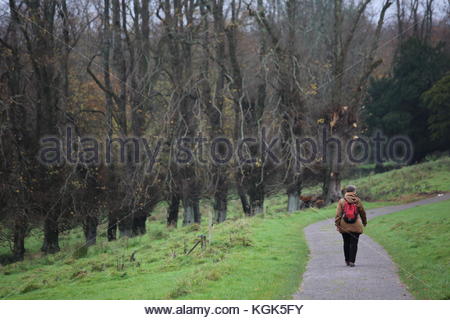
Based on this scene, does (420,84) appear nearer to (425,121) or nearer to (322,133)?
(425,121)

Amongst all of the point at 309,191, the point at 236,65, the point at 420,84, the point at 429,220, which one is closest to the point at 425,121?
the point at 420,84

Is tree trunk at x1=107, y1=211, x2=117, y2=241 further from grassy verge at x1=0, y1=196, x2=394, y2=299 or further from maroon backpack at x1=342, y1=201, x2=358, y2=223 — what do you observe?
maroon backpack at x1=342, y1=201, x2=358, y2=223

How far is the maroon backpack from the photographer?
12.1 m

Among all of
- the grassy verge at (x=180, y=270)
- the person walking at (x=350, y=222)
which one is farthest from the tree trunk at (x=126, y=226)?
the person walking at (x=350, y=222)

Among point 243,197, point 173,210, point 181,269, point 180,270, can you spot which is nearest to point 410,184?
point 243,197

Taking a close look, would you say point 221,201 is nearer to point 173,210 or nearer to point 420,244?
point 173,210

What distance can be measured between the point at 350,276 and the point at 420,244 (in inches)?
175

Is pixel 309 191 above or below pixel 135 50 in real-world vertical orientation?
below

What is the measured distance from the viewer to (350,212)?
39.9ft

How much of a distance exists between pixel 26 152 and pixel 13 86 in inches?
113

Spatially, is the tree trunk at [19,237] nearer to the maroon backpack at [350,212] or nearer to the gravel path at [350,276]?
the gravel path at [350,276]

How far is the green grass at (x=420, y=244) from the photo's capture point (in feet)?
33.3

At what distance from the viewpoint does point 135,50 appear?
28312mm

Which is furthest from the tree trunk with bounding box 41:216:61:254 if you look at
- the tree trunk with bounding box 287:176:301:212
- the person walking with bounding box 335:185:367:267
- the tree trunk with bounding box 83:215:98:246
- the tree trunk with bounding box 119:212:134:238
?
the person walking with bounding box 335:185:367:267
